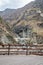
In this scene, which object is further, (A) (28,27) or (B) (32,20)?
(B) (32,20)

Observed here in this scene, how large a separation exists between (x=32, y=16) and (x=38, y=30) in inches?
1214

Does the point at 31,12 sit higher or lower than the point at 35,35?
higher

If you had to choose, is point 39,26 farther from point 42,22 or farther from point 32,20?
point 32,20

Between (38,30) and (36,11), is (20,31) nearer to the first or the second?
(38,30)

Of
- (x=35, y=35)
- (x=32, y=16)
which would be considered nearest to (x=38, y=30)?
(x=35, y=35)

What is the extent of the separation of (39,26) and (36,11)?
30.2 meters

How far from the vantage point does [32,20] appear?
173625mm
